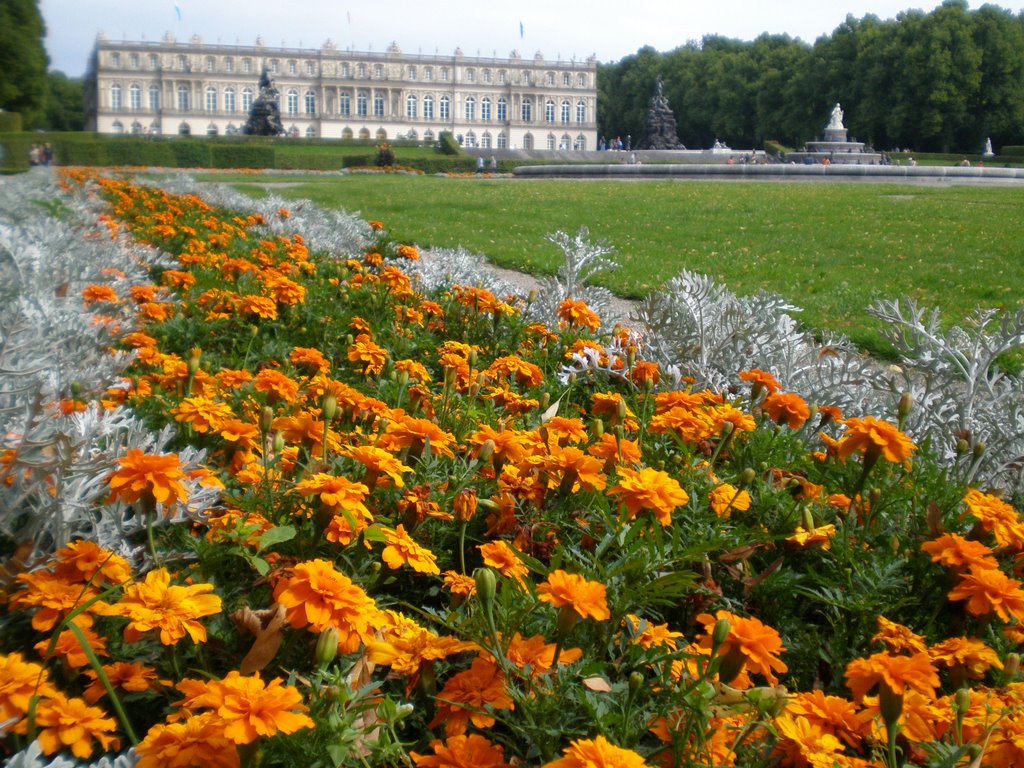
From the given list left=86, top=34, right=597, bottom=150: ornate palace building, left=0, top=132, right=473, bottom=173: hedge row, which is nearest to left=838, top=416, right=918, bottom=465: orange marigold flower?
left=0, top=132, right=473, bottom=173: hedge row

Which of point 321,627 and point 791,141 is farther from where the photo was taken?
point 791,141

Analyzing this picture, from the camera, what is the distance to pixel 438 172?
98.3 feet

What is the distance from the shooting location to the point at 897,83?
38.5 metres

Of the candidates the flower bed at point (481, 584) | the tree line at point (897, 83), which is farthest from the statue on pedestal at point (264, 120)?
the flower bed at point (481, 584)

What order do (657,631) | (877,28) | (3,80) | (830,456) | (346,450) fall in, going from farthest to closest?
1. (877,28)
2. (3,80)
3. (830,456)
4. (346,450)
5. (657,631)

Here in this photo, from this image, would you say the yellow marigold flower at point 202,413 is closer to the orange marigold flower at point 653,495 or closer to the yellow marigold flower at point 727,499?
the orange marigold flower at point 653,495

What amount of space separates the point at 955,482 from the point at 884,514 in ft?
0.91

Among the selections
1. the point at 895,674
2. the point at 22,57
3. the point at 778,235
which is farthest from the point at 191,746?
the point at 22,57

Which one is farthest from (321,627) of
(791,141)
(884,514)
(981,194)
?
(791,141)

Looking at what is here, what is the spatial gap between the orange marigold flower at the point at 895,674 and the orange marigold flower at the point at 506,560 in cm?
41

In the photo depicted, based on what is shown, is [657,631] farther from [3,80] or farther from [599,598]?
[3,80]

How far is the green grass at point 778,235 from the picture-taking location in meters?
5.52

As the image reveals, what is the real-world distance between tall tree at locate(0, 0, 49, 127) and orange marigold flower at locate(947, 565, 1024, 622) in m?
12.3

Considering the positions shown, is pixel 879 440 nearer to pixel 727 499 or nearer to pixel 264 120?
pixel 727 499
